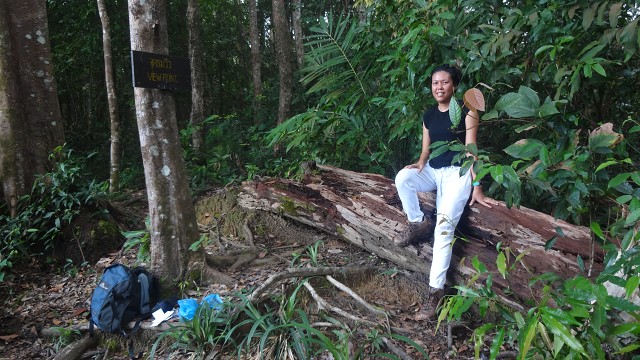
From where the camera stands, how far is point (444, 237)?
3451 millimetres

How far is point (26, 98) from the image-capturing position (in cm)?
530

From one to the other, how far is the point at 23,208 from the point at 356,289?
12.9 ft

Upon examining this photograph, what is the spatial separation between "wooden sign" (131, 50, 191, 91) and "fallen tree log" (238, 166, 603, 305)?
175cm

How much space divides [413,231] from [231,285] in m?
1.73

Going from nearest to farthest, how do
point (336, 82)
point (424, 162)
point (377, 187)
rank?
1. point (424, 162)
2. point (377, 187)
3. point (336, 82)

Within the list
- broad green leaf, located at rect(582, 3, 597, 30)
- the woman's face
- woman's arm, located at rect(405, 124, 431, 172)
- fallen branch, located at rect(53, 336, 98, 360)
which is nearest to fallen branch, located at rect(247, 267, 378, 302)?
woman's arm, located at rect(405, 124, 431, 172)

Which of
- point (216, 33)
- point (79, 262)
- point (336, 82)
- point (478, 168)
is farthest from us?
point (216, 33)

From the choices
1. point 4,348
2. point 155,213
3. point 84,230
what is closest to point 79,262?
point 84,230

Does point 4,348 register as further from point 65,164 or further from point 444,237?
point 444,237

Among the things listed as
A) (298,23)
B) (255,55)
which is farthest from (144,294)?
(298,23)

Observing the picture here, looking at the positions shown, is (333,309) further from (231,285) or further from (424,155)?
(424,155)

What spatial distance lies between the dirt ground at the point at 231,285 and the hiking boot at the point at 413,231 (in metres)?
0.40

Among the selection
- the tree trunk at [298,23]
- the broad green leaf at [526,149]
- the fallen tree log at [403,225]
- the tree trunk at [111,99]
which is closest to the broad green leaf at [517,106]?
the broad green leaf at [526,149]

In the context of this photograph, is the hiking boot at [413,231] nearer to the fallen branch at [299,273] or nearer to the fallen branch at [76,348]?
the fallen branch at [299,273]
